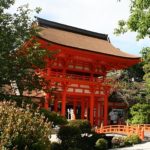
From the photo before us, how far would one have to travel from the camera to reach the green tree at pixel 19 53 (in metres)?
14.0

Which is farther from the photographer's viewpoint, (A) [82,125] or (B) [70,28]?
(B) [70,28]

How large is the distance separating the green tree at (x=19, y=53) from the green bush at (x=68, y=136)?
212 inches

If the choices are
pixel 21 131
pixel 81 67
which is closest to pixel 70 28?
pixel 81 67

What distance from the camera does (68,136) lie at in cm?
2011

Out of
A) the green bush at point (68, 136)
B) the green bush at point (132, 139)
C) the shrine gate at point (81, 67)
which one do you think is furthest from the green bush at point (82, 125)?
the shrine gate at point (81, 67)

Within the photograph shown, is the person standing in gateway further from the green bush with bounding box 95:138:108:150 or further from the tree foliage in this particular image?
the tree foliage

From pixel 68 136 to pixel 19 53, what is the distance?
700 centimetres

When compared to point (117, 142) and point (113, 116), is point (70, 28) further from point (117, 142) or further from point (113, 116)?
point (117, 142)

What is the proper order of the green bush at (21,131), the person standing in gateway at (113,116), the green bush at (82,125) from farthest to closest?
1. the person standing in gateway at (113,116)
2. the green bush at (82,125)
3. the green bush at (21,131)

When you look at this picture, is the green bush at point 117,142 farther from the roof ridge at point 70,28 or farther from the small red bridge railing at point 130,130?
the roof ridge at point 70,28

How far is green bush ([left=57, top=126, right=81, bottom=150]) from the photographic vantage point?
20.0 m

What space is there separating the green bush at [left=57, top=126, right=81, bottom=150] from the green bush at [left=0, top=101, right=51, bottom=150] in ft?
31.7

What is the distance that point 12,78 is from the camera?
46.2 feet

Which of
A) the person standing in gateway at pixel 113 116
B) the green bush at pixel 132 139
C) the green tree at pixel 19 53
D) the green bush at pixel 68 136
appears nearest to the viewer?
the green tree at pixel 19 53
